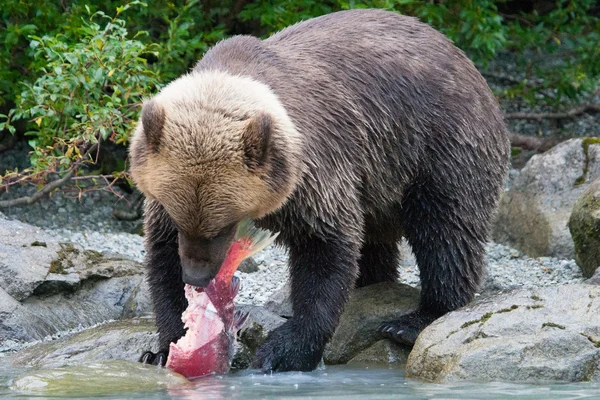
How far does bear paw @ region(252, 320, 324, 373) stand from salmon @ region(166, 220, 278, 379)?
0.23m

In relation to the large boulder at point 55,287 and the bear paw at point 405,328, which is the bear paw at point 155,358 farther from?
the bear paw at point 405,328

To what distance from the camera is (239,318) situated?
6.66 meters

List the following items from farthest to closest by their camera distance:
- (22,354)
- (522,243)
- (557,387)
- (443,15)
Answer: (443,15)
(522,243)
(22,354)
(557,387)

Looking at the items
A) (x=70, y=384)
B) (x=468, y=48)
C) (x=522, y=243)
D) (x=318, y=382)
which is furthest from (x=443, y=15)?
Answer: (x=70, y=384)

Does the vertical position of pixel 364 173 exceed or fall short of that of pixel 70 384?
it exceeds it

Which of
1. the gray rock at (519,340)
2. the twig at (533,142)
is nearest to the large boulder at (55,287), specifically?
the gray rock at (519,340)

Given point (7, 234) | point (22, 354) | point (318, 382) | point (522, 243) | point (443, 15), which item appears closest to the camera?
point (318, 382)

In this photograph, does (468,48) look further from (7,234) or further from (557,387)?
(557,387)

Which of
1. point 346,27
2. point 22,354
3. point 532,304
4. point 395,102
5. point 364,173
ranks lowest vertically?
point 22,354

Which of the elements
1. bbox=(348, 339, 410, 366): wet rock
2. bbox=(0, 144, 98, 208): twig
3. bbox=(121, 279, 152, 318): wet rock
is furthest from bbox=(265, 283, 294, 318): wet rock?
bbox=(0, 144, 98, 208): twig

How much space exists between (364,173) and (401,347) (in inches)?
49.0

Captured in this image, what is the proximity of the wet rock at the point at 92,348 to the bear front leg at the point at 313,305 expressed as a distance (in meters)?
0.90

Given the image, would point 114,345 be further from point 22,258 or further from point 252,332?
point 22,258

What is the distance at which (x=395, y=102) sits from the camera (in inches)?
283
